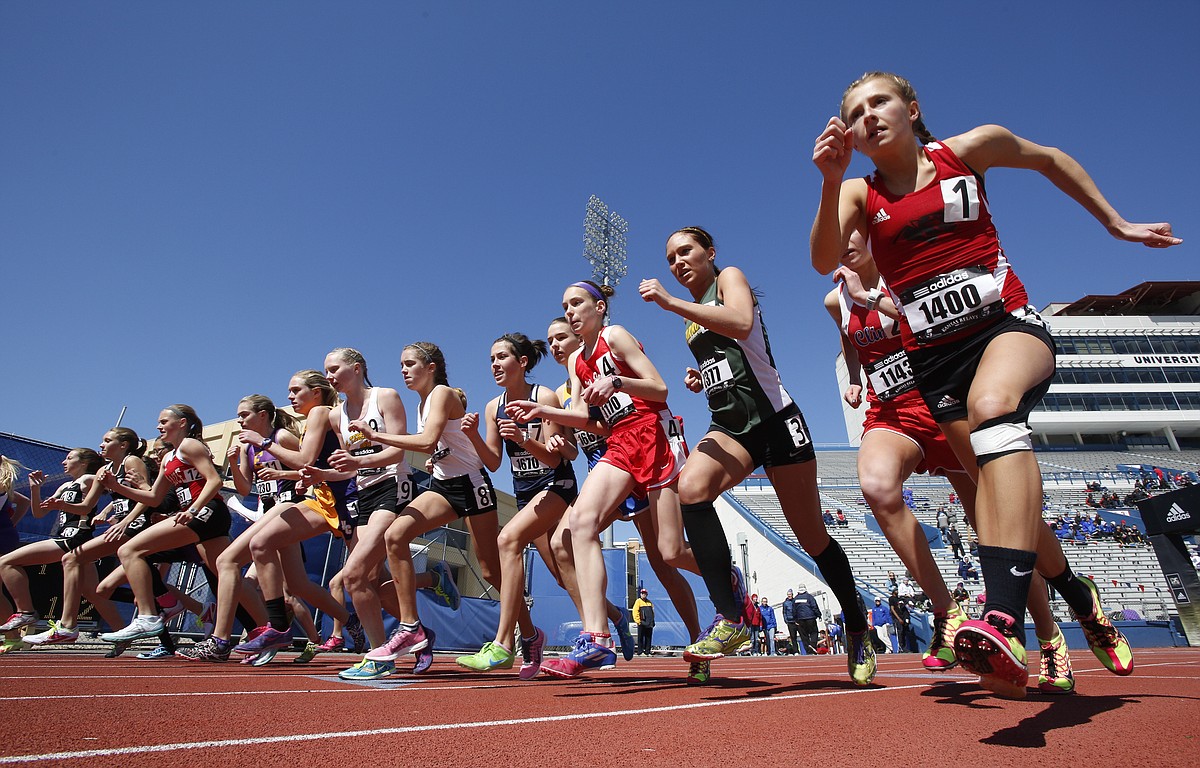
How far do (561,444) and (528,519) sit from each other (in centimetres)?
48

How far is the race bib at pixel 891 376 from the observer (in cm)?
362

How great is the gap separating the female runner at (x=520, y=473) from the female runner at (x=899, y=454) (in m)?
1.79

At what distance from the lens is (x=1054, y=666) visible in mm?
2488

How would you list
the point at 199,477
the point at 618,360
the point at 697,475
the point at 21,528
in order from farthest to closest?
the point at 21,528 < the point at 199,477 < the point at 618,360 < the point at 697,475

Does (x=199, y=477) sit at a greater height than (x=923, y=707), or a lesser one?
greater

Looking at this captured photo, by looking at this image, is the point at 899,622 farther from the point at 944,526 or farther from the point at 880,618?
the point at 944,526

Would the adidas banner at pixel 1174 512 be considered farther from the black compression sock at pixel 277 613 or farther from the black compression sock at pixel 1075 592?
the black compression sock at pixel 277 613

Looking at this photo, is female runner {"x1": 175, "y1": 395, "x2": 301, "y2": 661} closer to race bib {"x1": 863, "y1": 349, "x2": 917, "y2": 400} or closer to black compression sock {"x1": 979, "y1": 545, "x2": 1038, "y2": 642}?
race bib {"x1": 863, "y1": 349, "x2": 917, "y2": 400}

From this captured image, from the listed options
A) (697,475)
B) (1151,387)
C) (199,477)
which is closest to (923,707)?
(697,475)

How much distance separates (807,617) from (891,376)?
1375cm

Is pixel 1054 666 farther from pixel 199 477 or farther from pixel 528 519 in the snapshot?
Result: pixel 199 477

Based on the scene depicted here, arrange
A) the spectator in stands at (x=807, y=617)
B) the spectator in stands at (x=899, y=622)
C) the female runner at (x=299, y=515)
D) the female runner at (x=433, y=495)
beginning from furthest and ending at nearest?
1. the spectator in stands at (x=899, y=622)
2. the spectator in stands at (x=807, y=617)
3. the female runner at (x=299, y=515)
4. the female runner at (x=433, y=495)

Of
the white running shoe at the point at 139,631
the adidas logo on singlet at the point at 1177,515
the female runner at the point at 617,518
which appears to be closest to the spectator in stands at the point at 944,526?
the adidas logo on singlet at the point at 1177,515

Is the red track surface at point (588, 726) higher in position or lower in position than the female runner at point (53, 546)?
lower
